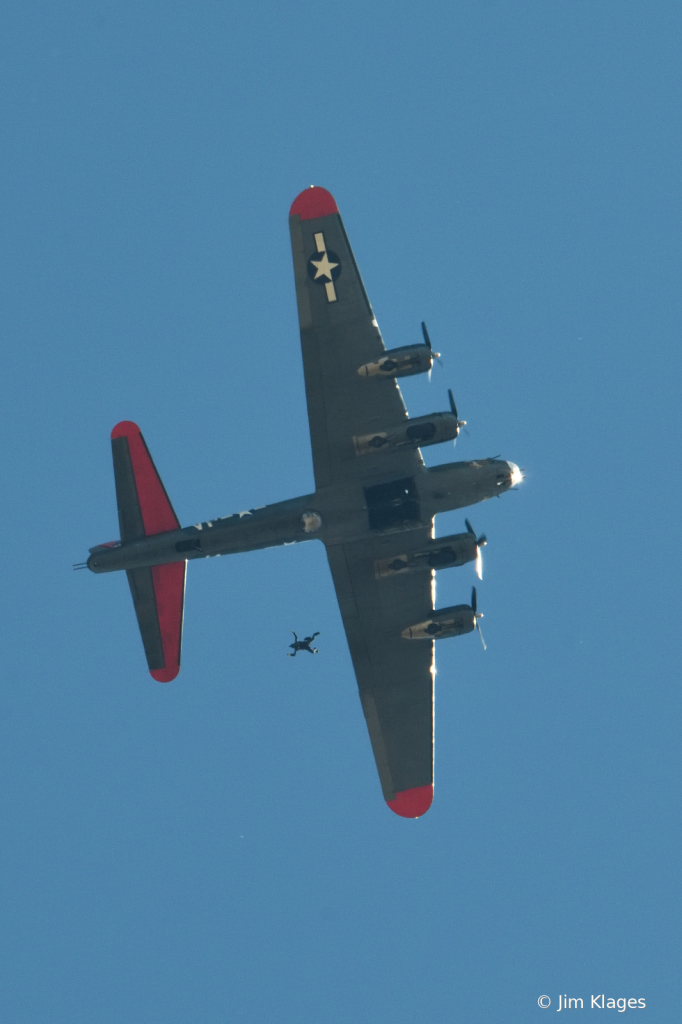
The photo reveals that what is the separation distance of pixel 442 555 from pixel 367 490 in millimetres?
3760

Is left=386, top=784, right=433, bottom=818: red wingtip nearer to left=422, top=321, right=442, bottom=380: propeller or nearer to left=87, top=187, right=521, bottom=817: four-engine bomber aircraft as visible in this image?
left=87, top=187, right=521, bottom=817: four-engine bomber aircraft

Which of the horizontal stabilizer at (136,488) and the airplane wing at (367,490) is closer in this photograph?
the airplane wing at (367,490)

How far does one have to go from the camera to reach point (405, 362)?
125ft

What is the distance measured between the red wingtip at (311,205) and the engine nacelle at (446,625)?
50.3 ft

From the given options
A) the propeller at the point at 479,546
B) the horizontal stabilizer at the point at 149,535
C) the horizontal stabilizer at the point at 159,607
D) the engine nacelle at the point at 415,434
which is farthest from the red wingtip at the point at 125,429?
the propeller at the point at 479,546

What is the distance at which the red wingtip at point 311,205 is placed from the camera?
38500 millimetres

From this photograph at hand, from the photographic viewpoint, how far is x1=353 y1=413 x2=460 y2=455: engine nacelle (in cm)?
3853

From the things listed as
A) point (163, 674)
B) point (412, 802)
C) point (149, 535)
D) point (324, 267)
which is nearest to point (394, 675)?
point (412, 802)

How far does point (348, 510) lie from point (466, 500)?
14.3 feet

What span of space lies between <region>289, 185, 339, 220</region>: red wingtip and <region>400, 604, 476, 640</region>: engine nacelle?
1532 cm

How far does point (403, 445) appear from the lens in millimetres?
38906

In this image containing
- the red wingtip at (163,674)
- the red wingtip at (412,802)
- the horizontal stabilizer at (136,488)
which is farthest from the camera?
the red wingtip at (412,802)

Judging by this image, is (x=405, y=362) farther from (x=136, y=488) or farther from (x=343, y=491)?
(x=136, y=488)

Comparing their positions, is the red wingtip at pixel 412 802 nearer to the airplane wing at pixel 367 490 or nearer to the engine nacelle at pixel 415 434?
the airplane wing at pixel 367 490
